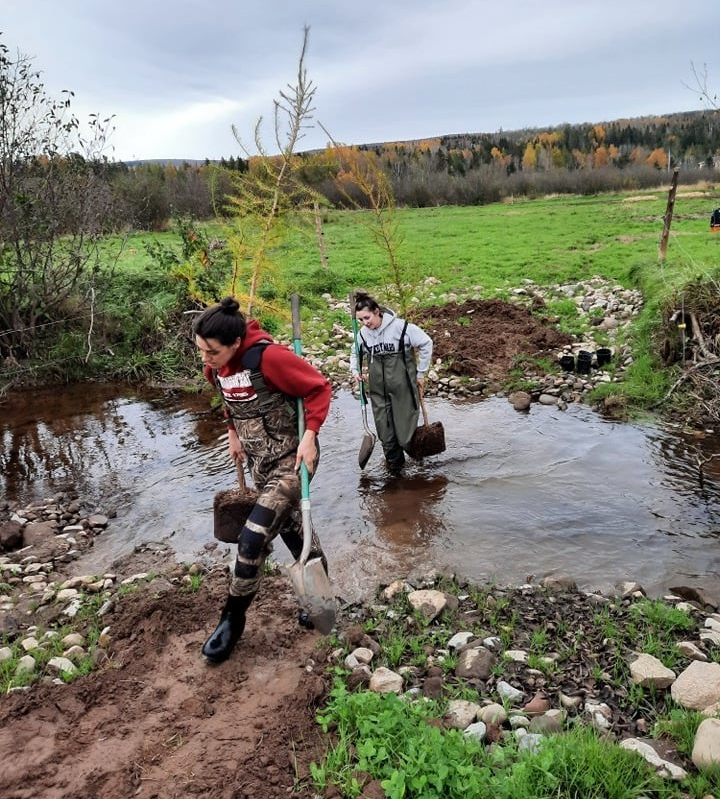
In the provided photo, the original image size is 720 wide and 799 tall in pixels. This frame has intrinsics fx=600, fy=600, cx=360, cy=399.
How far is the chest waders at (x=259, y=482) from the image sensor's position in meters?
3.65

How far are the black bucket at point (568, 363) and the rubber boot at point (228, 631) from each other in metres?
7.79

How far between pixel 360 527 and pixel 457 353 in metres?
5.79

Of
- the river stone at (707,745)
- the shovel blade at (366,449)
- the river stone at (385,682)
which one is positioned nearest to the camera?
the river stone at (707,745)

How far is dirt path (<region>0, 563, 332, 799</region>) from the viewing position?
2.88 meters

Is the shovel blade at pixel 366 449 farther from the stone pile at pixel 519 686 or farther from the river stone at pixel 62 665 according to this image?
the river stone at pixel 62 665

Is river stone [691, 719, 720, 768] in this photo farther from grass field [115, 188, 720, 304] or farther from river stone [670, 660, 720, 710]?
grass field [115, 188, 720, 304]

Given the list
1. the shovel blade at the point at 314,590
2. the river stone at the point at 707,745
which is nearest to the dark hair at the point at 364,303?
the shovel blade at the point at 314,590

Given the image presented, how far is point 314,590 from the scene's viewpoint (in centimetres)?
383

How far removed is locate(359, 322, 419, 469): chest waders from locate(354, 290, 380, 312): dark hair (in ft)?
1.32

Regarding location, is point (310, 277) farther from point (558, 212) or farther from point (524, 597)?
point (558, 212)

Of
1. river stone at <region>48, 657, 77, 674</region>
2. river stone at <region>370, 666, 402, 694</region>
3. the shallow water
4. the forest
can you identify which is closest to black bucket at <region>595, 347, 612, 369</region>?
the shallow water

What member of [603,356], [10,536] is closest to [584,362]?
[603,356]

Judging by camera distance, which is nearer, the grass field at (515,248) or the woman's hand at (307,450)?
the woman's hand at (307,450)

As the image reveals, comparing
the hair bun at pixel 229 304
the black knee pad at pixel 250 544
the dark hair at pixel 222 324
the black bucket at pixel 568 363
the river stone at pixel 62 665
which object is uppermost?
the hair bun at pixel 229 304
